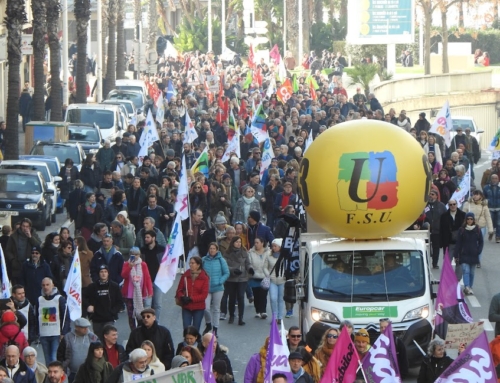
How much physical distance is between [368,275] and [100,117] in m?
26.3

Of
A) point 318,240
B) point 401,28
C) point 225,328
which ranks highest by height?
point 401,28

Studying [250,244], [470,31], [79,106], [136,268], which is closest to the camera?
[136,268]

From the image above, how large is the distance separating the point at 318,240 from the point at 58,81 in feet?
97.1

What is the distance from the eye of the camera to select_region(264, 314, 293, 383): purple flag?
43.2 feet

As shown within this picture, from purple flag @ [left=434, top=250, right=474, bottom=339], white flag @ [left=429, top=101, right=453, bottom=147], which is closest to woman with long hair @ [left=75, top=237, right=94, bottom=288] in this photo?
purple flag @ [left=434, top=250, right=474, bottom=339]

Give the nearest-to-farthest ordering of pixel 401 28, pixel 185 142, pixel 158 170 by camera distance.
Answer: pixel 158 170 → pixel 185 142 → pixel 401 28

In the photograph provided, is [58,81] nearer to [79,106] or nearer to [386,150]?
[79,106]

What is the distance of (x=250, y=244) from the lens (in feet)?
72.4

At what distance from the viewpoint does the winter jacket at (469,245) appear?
22203 millimetres

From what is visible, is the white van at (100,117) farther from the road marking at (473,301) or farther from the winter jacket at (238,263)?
the winter jacket at (238,263)

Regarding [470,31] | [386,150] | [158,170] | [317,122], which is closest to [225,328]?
[386,150]

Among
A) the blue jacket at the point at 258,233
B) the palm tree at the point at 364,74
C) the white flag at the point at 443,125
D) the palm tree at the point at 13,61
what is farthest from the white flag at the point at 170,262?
the palm tree at the point at 364,74

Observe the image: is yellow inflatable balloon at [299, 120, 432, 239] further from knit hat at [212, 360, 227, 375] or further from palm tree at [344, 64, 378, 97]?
palm tree at [344, 64, 378, 97]

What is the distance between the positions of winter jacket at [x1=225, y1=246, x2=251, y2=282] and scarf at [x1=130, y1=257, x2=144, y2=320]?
5.28 ft
